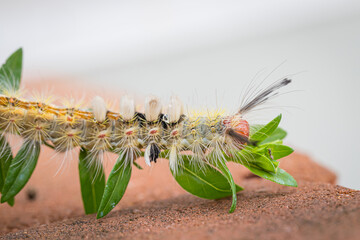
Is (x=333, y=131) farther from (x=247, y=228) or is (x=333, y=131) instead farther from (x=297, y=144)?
(x=247, y=228)

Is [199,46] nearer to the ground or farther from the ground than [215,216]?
farther from the ground

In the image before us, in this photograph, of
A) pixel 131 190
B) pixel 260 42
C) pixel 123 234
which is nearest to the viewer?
pixel 123 234

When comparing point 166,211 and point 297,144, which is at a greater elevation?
point 297,144

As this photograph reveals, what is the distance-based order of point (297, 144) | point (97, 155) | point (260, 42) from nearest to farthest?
point (97, 155), point (297, 144), point (260, 42)

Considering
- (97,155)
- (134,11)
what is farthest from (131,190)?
(134,11)

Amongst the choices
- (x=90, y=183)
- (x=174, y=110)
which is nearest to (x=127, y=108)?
(x=174, y=110)

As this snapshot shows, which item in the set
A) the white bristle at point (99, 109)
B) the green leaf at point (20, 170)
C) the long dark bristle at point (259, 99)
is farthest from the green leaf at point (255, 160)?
the green leaf at point (20, 170)

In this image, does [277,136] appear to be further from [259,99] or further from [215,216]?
[215,216]

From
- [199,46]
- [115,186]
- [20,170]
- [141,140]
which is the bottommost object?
[115,186]
